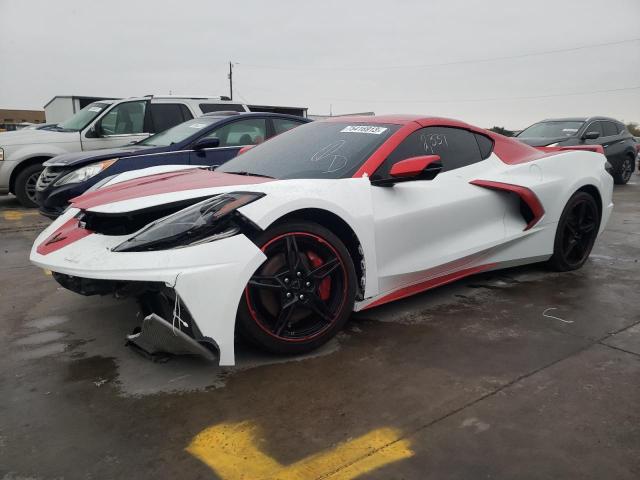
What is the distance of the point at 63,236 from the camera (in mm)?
3178

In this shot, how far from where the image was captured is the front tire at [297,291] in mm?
2785

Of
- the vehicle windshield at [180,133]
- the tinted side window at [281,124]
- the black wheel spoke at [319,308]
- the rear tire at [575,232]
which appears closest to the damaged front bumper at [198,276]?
the black wheel spoke at [319,308]

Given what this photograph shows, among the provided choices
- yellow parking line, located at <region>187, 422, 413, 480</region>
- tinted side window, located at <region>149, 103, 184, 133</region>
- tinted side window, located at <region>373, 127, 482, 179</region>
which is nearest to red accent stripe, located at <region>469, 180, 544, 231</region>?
tinted side window, located at <region>373, 127, 482, 179</region>

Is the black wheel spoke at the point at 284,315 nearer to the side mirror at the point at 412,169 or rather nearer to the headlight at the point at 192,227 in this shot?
the headlight at the point at 192,227

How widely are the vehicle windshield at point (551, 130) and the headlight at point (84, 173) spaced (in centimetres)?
845

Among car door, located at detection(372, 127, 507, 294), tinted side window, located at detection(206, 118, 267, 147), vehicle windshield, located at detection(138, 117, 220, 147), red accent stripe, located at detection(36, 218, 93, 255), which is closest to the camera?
red accent stripe, located at detection(36, 218, 93, 255)

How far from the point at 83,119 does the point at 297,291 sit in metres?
7.83

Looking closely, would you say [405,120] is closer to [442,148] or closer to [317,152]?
[442,148]

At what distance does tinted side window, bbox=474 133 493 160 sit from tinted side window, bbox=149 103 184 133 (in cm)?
613

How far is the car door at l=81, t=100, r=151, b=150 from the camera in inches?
347

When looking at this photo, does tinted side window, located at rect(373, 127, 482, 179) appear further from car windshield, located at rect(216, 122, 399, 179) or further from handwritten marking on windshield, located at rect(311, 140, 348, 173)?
handwritten marking on windshield, located at rect(311, 140, 348, 173)

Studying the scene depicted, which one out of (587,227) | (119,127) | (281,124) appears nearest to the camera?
(587,227)

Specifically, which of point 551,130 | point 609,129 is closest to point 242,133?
point 551,130

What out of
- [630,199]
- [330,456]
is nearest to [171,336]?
[330,456]
